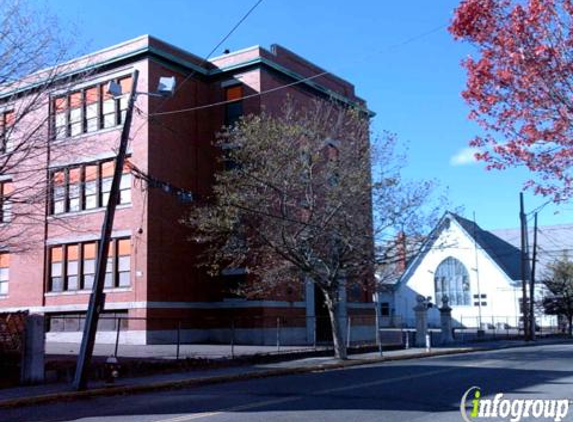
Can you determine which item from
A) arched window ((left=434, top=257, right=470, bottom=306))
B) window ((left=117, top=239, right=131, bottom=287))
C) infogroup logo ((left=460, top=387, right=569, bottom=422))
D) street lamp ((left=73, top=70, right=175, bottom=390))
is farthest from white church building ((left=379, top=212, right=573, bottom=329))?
infogroup logo ((left=460, top=387, right=569, bottom=422))

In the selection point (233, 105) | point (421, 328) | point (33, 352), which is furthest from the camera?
point (233, 105)

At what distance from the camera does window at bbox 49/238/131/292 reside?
33.2 meters

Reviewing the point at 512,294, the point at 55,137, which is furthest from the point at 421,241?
the point at 512,294

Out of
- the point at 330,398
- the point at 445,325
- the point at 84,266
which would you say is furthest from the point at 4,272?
the point at 330,398

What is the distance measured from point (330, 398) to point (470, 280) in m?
57.7

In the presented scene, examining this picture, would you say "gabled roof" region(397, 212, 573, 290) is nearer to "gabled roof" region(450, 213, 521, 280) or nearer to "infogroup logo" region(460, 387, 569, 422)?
"gabled roof" region(450, 213, 521, 280)

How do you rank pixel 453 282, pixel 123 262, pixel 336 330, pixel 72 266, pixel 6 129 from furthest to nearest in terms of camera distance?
pixel 453 282 → pixel 72 266 → pixel 123 262 → pixel 336 330 → pixel 6 129

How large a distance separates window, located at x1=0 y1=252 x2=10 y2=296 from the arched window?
45152mm

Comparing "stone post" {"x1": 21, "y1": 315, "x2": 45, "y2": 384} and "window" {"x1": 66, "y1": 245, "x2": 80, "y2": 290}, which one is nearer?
"stone post" {"x1": 21, "y1": 315, "x2": 45, "y2": 384}

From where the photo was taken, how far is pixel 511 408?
11539mm

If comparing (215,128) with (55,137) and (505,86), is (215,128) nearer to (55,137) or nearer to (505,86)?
(55,137)

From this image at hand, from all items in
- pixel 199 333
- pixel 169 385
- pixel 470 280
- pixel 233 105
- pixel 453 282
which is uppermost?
pixel 233 105

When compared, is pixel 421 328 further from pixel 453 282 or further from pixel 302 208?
pixel 453 282

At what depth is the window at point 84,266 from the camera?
109ft
